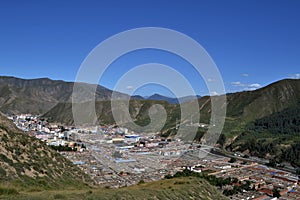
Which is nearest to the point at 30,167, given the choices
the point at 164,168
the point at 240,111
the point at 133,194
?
the point at 133,194

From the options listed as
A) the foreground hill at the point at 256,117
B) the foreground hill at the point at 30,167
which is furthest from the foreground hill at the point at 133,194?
the foreground hill at the point at 256,117

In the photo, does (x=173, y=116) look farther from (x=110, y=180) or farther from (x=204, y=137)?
(x=110, y=180)

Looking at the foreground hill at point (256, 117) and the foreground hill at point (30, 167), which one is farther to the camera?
the foreground hill at point (256, 117)

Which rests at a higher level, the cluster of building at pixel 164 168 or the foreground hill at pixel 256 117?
the foreground hill at pixel 256 117

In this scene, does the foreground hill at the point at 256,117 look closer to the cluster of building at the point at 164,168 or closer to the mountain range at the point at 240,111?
the mountain range at the point at 240,111

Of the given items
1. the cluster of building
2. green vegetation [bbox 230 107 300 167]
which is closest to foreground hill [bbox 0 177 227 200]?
the cluster of building

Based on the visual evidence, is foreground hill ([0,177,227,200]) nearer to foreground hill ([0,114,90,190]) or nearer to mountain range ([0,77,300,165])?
foreground hill ([0,114,90,190])

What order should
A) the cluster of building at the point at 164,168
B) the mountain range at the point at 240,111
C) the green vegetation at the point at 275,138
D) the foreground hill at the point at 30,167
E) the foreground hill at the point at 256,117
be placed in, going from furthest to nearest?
1. the mountain range at the point at 240,111
2. the foreground hill at the point at 256,117
3. the green vegetation at the point at 275,138
4. the cluster of building at the point at 164,168
5. the foreground hill at the point at 30,167

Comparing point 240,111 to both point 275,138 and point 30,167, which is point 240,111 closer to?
point 275,138
